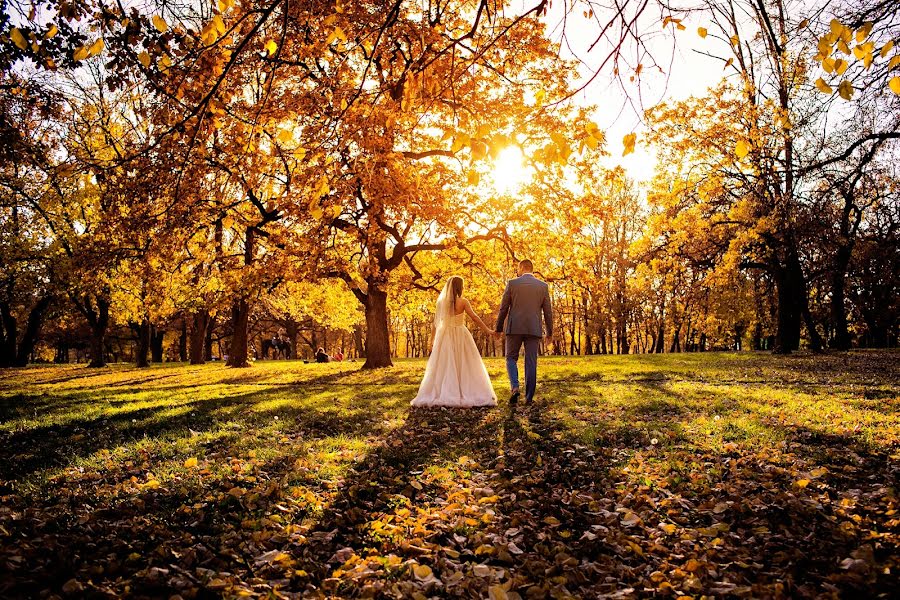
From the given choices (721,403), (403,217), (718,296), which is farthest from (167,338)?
(721,403)

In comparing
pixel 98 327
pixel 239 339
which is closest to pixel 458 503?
pixel 239 339

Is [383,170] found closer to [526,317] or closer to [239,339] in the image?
[526,317]

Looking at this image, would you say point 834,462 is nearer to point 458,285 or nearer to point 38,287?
point 458,285

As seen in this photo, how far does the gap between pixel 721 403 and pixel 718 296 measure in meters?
33.9

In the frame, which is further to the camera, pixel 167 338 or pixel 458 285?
pixel 167 338

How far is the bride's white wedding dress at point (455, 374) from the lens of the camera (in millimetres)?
10820

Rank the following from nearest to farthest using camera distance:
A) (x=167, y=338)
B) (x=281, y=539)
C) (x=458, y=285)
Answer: (x=281, y=539), (x=458, y=285), (x=167, y=338)

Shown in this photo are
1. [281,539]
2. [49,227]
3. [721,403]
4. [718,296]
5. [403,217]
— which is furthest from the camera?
[718,296]

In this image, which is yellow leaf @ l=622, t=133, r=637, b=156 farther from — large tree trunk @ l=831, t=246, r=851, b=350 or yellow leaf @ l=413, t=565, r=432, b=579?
large tree trunk @ l=831, t=246, r=851, b=350

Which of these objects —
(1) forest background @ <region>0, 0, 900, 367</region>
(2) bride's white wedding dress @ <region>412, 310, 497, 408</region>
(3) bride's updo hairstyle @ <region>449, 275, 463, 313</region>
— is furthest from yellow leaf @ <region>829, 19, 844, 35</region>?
(3) bride's updo hairstyle @ <region>449, 275, 463, 313</region>

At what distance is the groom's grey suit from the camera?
10.2 m

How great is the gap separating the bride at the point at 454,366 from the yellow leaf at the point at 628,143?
22.5 feet

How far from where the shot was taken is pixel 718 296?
4019 centimetres

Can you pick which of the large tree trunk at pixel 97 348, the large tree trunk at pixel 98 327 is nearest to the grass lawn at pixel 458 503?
the large tree trunk at pixel 97 348
